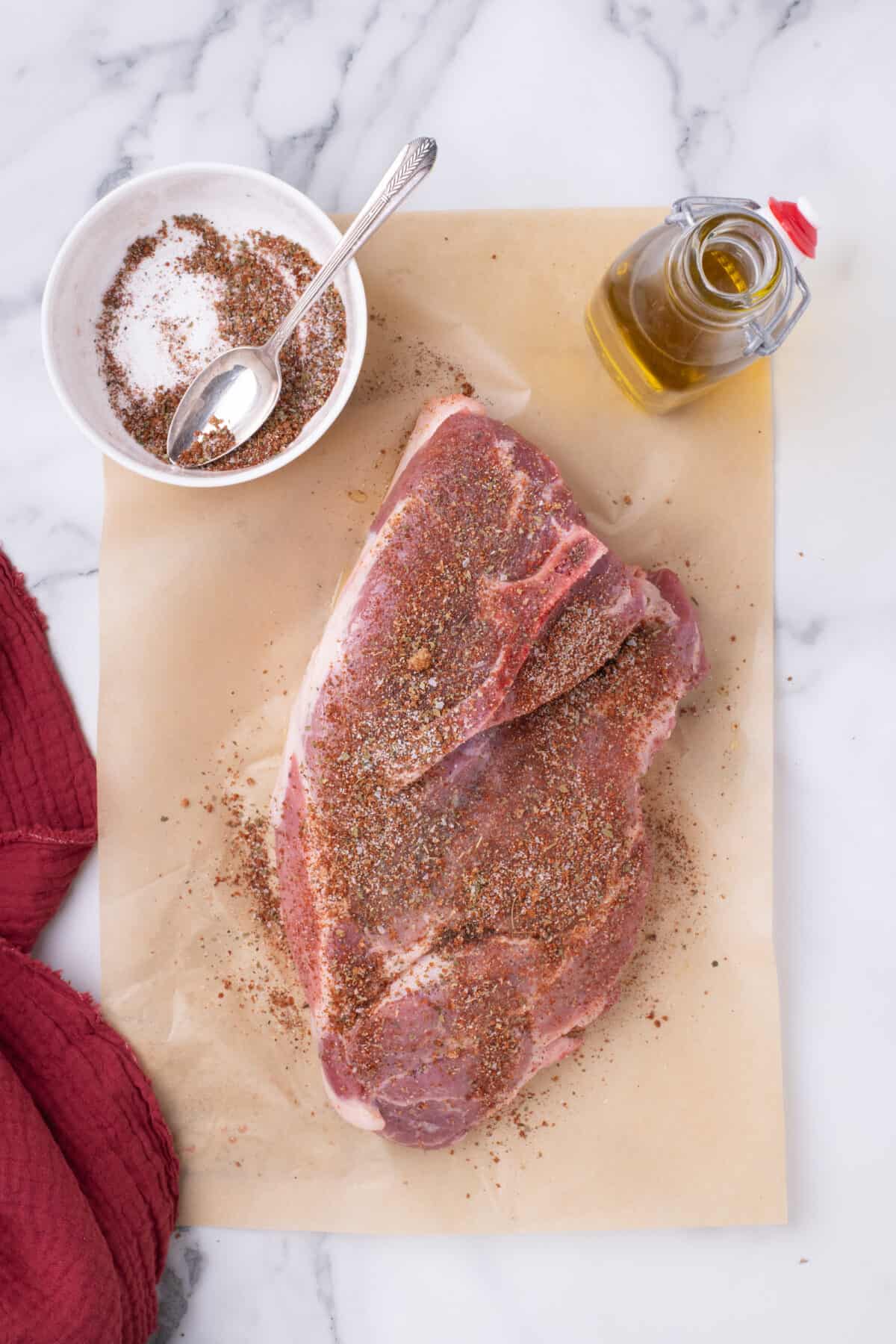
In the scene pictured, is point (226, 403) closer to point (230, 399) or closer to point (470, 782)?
point (230, 399)

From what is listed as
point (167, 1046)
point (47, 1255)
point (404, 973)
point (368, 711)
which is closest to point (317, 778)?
point (368, 711)

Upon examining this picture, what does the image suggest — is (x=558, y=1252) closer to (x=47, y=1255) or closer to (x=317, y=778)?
(x=47, y=1255)

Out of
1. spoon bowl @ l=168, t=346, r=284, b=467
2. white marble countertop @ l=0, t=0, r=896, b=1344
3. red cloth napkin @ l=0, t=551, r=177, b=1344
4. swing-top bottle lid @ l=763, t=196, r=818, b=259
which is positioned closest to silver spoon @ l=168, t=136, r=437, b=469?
spoon bowl @ l=168, t=346, r=284, b=467

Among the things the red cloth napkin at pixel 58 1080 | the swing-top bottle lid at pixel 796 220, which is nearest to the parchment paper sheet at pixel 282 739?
the red cloth napkin at pixel 58 1080

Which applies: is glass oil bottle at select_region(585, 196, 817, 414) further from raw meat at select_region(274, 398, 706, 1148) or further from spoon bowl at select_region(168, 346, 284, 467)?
spoon bowl at select_region(168, 346, 284, 467)

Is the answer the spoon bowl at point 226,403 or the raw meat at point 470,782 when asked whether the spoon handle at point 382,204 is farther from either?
the raw meat at point 470,782

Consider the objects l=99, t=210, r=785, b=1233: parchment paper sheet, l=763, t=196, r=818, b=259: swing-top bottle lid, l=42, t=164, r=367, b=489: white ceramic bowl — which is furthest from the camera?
l=99, t=210, r=785, b=1233: parchment paper sheet
